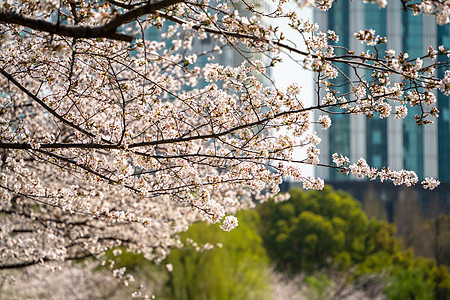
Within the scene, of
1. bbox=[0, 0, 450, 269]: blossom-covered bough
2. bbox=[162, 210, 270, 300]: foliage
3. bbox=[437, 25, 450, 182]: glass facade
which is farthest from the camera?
bbox=[437, 25, 450, 182]: glass facade

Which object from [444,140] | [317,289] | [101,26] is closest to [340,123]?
[444,140]

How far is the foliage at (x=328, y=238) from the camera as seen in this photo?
85.7 ft

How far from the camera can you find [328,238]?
26.3 metres

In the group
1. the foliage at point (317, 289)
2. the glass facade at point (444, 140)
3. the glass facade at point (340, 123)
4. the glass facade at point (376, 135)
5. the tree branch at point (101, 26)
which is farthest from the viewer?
the glass facade at point (444, 140)

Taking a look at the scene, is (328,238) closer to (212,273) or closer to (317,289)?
(317,289)

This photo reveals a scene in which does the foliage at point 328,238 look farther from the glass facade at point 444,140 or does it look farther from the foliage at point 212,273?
the glass facade at point 444,140

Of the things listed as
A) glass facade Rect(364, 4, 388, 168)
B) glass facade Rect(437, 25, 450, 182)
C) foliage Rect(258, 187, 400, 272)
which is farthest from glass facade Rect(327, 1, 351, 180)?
foliage Rect(258, 187, 400, 272)

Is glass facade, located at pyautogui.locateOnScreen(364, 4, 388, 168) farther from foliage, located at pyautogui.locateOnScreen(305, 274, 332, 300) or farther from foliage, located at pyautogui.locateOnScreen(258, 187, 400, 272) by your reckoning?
foliage, located at pyautogui.locateOnScreen(305, 274, 332, 300)

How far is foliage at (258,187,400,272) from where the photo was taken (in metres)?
26.1

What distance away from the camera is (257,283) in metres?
14.1

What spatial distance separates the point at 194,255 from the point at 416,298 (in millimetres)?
10641

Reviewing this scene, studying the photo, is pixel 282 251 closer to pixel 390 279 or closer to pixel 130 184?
pixel 390 279

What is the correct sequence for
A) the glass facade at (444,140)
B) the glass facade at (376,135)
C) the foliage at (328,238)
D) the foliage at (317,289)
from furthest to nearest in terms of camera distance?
the glass facade at (444,140), the glass facade at (376,135), the foliage at (328,238), the foliage at (317,289)

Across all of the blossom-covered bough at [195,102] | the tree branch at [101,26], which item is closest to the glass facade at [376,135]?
the blossom-covered bough at [195,102]
